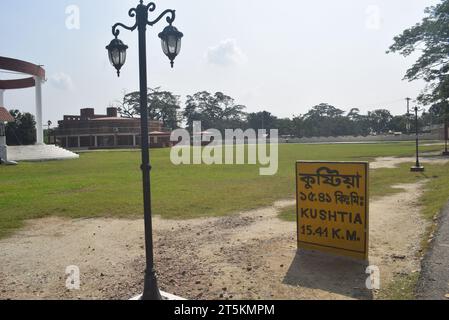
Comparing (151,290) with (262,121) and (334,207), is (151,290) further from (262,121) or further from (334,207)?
(262,121)

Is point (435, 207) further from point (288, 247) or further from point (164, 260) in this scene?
point (164, 260)

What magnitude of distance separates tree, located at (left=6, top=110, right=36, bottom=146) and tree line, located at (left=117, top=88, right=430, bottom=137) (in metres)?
31.4

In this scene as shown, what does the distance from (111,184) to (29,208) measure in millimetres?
5206

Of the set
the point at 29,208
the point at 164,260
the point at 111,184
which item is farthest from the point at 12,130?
the point at 164,260

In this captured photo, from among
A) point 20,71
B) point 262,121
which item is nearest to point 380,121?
point 262,121

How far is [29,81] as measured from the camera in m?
41.3

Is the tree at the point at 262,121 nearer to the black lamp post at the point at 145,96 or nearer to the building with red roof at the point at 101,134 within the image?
the building with red roof at the point at 101,134

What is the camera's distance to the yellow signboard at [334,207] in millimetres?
5848

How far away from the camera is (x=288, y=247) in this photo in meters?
6.69

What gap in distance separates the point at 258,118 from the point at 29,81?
69.1 m

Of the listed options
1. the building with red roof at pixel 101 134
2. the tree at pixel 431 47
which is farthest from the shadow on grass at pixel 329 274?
the building with red roof at pixel 101 134

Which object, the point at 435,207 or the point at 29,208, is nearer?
the point at 435,207

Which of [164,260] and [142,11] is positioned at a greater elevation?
[142,11]

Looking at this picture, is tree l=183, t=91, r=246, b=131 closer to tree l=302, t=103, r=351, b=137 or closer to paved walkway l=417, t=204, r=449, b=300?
tree l=302, t=103, r=351, b=137
